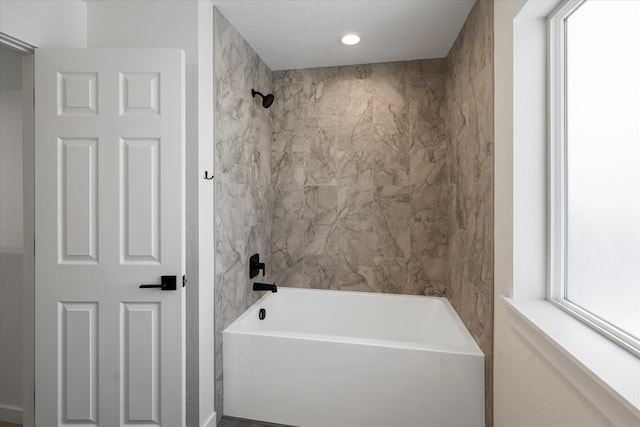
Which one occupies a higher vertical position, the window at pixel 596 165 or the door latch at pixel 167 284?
the window at pixel 596 165

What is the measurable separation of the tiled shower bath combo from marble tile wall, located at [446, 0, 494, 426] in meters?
0.02

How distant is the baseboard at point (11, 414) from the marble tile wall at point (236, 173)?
140 centimetres

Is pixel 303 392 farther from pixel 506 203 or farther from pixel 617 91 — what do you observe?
pixel 617 91

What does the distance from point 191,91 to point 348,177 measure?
1467mm

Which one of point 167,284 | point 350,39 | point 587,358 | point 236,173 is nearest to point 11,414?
point 167,284

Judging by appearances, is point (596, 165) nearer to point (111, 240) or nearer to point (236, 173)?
point (236, 173)

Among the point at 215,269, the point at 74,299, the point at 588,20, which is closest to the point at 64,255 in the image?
the point at 74,299

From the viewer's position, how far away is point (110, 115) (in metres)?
1.59

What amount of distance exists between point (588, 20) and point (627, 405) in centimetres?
127

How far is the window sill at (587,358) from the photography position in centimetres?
77

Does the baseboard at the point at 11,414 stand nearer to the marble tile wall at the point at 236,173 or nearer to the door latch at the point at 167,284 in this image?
the marble tile wall at the point at 236,173

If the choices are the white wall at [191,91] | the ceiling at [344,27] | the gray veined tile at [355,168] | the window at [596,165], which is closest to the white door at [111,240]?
the white wall at [191,91]

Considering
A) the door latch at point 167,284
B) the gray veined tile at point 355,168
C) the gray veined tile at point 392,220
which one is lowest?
the door latch at point 167,284

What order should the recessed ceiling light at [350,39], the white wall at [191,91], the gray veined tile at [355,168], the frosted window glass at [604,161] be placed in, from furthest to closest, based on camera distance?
the gray veined tile at [355,168] → the recessed ceiling light at [350,39] → the white wall at [191,91] → the frosted window glass at [604,161]
